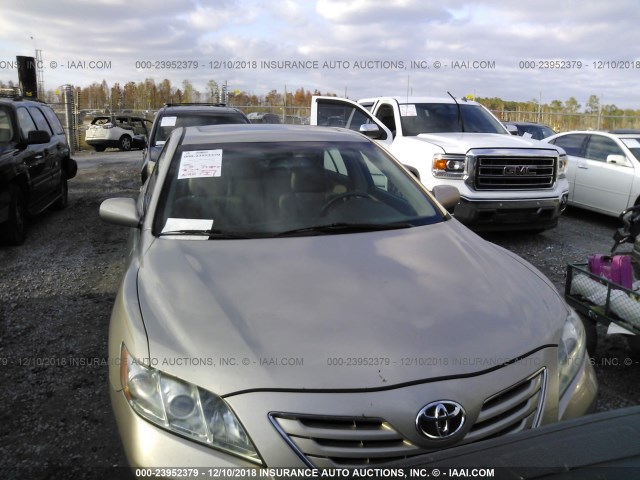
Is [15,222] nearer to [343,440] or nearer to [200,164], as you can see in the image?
[200,164]

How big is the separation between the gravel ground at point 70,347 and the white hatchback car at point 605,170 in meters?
0.64

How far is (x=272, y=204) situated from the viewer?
309cm

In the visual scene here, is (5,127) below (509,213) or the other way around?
the other way around

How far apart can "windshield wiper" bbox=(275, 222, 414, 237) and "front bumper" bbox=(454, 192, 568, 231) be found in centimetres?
392

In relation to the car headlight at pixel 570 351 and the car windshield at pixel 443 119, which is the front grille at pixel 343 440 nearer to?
the car headlight at pixel 570 351

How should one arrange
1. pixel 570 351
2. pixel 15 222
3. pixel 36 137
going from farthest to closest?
pixel 36 137, pixel 15 222, pixel 570 351

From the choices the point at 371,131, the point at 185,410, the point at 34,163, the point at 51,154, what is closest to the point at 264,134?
the point at 185,410

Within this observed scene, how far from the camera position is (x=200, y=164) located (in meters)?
3.28

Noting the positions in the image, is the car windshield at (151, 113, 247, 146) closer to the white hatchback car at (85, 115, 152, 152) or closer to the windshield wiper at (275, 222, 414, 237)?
the windshield wiper at (275, 222, 414, 237)

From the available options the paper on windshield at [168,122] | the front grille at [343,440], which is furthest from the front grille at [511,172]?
the front grille at [343,440]

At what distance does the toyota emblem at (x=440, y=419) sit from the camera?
1769 millimetres

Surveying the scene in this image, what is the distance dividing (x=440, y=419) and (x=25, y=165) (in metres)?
6.95

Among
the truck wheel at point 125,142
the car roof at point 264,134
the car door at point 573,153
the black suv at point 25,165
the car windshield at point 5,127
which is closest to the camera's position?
the car roof at point 264,134

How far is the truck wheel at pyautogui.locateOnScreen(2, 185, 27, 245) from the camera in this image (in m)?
6.62
